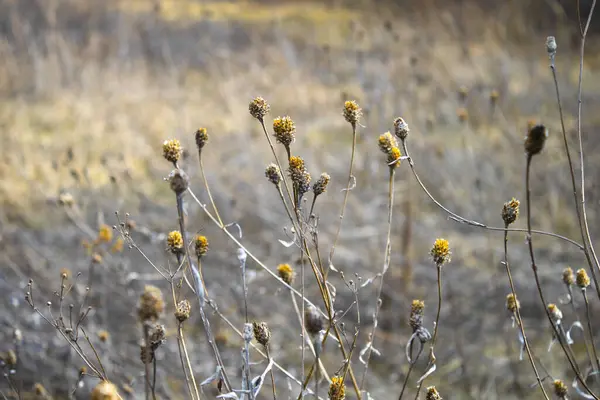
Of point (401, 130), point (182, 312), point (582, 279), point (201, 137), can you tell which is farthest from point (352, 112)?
point (582, 279)

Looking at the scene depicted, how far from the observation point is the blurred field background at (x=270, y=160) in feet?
8.86

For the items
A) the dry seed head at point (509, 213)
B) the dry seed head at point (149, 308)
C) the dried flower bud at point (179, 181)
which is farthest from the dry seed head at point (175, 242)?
the dry seed head at point (509, 213)

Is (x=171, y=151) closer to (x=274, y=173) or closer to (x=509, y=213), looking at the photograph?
(x=274, y=173)

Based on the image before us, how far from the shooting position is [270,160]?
4.77m

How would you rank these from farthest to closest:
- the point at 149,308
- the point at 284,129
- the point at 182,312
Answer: the point at 284,129
the point at 182,312
the point at 149,308

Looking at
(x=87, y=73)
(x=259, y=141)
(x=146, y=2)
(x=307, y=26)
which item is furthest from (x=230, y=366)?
(x=146, y=2)

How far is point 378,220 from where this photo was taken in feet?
13.0

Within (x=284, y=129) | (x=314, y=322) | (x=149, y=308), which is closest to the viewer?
(x=149, y=308)

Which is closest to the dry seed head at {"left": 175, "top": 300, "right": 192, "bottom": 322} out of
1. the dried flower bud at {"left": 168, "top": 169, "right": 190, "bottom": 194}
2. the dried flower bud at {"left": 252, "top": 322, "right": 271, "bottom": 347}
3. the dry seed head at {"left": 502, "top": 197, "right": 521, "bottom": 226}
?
the dried flower bud at {"left": 252, "top": 322, "right": 271, "bottom": 347}

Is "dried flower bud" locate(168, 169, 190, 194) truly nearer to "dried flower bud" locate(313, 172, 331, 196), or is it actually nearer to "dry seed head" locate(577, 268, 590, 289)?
"dried flower bud" locate(313, 172, 331, 196)

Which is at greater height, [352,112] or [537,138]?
[352,112]

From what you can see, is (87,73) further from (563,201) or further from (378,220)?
(563,201)

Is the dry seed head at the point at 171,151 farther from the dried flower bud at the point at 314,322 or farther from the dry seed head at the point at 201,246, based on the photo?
the dried flower bud at the point at 314,322

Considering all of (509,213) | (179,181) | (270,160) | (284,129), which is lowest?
(179,181)
